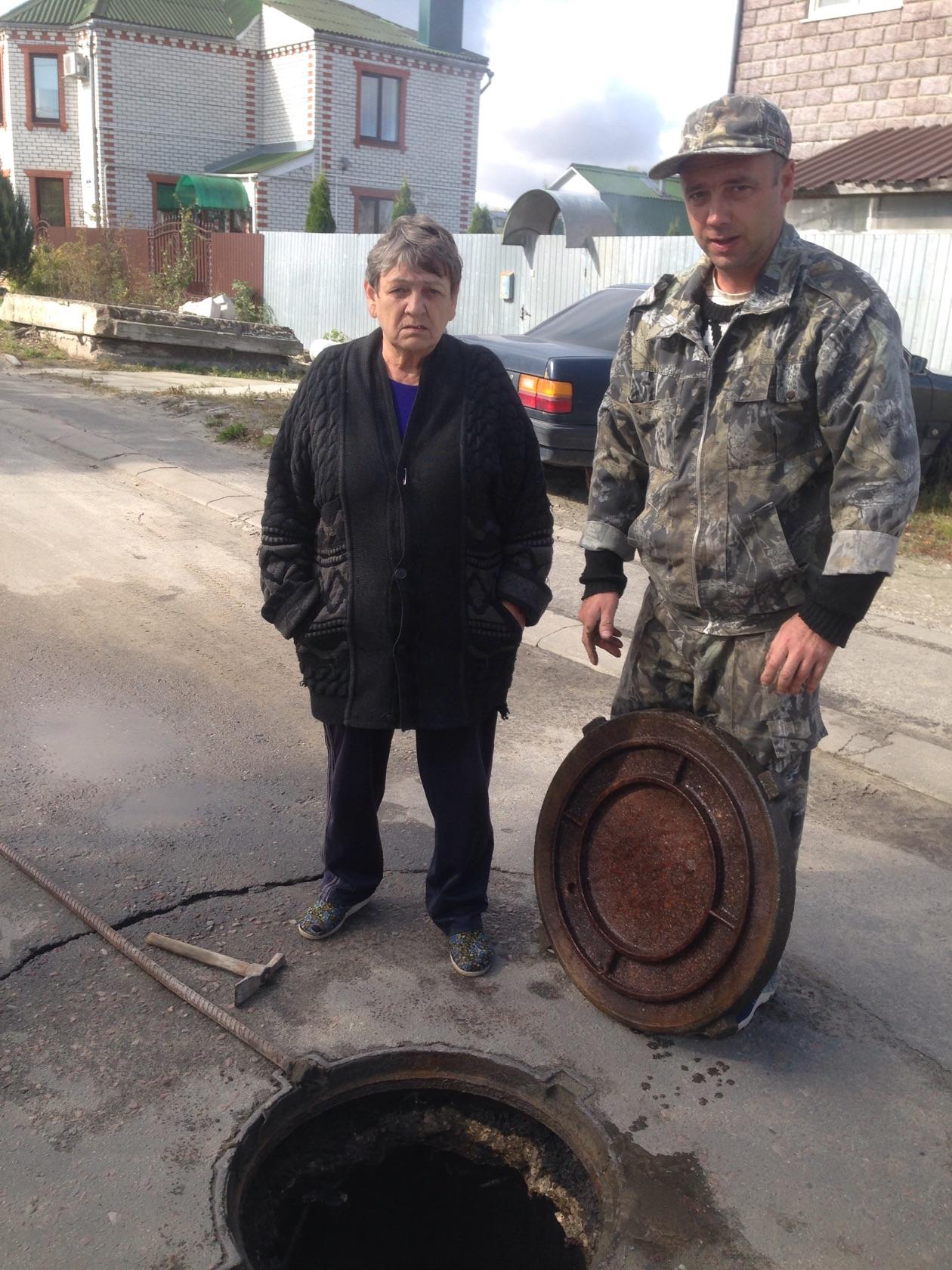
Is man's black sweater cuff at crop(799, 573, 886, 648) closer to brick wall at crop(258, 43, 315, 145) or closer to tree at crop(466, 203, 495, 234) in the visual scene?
brick wall at crop(258, 43, 315, 145)

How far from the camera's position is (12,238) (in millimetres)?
20938

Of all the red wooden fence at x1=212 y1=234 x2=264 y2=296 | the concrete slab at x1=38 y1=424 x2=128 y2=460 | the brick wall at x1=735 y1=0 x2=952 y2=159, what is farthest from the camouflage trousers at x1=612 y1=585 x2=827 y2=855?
the red wooden fence at x1=212 y1=234 x2=264 y2=296

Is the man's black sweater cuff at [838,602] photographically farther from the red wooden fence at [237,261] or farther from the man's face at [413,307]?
the red wooden fence at [237,261]

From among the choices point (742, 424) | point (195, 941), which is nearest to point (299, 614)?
point (195, 941)

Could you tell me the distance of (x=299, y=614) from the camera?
3020mm

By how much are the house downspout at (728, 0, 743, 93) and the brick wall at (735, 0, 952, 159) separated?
0.04 metres

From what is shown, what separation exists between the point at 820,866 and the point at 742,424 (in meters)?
1.88

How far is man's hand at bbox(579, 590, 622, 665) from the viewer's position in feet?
9.74

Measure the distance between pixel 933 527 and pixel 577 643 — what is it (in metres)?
3.88

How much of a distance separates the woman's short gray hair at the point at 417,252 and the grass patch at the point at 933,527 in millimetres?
5897

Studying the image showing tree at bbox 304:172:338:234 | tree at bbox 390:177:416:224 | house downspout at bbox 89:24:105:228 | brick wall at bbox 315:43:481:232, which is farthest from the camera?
brick wall at bbox 315:43:481:232

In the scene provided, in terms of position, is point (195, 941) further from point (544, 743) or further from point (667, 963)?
point (544, 743)

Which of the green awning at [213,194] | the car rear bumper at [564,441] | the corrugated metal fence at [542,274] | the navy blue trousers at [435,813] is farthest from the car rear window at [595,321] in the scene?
the green awning at [213,194]

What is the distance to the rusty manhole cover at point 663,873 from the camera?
8.44 feet
